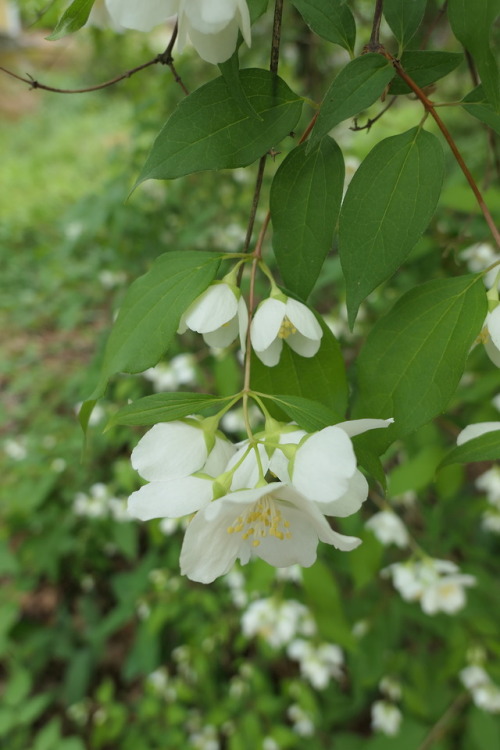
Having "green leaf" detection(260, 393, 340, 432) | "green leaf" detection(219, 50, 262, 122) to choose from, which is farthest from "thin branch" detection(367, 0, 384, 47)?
"green leaf" detection(260, 393, 340, 432)

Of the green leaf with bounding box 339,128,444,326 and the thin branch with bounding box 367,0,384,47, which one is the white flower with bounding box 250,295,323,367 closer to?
the green leaf with bounding box 339,128,444,326

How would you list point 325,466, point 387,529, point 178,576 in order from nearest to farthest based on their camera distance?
1. point 325,466
2. point 387,529
3. point 178,576

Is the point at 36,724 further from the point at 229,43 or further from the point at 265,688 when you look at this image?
the point at 229,43

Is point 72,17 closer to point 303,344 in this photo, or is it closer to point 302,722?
point 303,344

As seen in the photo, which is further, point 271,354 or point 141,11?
point 271,354

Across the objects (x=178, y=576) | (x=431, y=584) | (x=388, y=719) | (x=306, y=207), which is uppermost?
(x=306, y=207)

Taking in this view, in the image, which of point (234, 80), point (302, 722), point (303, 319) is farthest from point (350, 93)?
point (302, 722)

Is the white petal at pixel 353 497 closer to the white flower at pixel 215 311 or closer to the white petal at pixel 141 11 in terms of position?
the white flower at pixel 215 311
